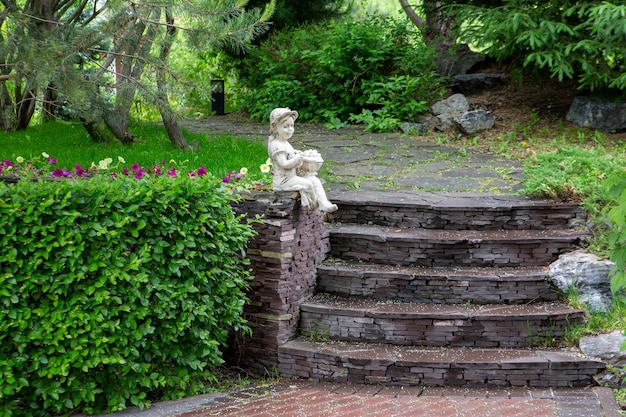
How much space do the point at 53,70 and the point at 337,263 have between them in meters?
2.51

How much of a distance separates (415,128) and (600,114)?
7.35 feet

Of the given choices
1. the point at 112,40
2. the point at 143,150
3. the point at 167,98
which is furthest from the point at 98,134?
the point at 112,40

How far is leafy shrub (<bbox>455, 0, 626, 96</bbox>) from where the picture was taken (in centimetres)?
856

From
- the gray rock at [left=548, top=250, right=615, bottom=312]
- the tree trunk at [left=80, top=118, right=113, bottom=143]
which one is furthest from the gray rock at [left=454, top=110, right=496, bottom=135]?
the gray rock at [left=548, top=250, right=615, bottom=312]

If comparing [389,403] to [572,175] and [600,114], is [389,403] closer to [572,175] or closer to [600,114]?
[572,175]

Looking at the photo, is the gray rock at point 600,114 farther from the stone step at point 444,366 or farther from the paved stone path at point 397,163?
the stone step at point 444,366

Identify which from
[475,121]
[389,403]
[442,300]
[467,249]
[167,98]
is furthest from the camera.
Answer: [475,121]

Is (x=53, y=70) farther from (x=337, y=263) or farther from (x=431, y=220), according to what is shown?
(x=431, y=220)

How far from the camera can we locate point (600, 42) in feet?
29.2

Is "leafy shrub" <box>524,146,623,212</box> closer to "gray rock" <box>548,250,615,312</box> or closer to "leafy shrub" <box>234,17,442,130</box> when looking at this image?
"gray rock" <box>548,250,615,312</box>

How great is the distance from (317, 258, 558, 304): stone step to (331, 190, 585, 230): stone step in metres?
0.60

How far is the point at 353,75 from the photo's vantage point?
1131 centimetres

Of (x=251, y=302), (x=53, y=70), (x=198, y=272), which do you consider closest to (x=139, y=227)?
(x=198, y=272)

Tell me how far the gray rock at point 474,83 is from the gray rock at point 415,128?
1369mm
